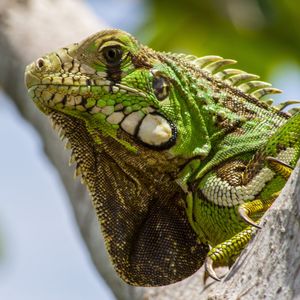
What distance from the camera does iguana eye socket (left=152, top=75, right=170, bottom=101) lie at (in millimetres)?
5898

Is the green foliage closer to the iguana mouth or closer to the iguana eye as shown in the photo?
the iguana eye

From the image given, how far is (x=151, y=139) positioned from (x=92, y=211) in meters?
2.20

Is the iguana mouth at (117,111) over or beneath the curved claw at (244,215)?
over

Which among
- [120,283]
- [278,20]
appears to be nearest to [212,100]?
[120,283]

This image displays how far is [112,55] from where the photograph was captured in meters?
5.95

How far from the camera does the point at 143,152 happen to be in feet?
19.3

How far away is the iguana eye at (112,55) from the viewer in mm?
5953

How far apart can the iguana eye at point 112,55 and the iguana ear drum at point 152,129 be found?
36 centimetres

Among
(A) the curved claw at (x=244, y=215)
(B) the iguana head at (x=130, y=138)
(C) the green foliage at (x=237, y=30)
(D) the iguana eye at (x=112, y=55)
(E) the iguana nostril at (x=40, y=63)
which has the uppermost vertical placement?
(C) the green foliage at (x=237, y=30)

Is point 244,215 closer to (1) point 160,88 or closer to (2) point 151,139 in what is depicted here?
(2) point 151,139

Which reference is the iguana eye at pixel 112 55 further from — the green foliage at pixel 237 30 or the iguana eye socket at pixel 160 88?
the green foliage at pixel 237 30

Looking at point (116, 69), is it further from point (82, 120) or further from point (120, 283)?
point (120, 283)

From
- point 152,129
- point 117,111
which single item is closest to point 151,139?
point 152,129

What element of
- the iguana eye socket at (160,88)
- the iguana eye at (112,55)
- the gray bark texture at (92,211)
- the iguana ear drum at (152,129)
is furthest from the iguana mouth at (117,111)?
the gray bark texture at (92,211)
